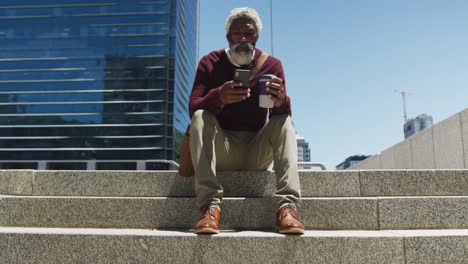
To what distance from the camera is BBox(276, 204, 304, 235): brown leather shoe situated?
96.1 inches

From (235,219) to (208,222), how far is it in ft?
1.57

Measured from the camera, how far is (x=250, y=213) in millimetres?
2939

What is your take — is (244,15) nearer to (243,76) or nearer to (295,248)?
(243,76)

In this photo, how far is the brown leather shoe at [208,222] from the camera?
8.13 feet

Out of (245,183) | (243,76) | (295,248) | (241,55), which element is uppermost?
(241,55)

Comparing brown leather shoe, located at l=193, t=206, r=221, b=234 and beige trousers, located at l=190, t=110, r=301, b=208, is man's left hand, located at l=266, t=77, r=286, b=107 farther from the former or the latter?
brown leather shoe, located at l=193, t=206, r=221, b=234

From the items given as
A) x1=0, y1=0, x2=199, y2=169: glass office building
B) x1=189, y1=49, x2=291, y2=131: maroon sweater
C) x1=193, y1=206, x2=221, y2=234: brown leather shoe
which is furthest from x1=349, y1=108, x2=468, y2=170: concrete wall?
x1=0, y1=0, x2=199, y2=169: glass office building

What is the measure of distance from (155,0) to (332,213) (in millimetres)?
78982

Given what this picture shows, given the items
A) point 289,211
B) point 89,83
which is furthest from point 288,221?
point 89,83

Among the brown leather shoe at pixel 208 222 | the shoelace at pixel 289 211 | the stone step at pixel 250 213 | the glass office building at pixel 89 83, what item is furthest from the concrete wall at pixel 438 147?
the glass office building at pixel 89 83

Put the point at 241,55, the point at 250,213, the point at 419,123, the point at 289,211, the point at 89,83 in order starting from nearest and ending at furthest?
the point at 289,211
the point at 250,213
the point at 241,55
the point at 89,83
the point at 419,123

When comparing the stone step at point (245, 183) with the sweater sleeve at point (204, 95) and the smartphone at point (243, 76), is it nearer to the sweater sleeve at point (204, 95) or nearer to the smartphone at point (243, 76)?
the sweater sleeve at point (204, 95)

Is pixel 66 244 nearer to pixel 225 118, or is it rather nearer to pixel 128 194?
pixel 128 194

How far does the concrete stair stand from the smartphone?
33.8 inches
